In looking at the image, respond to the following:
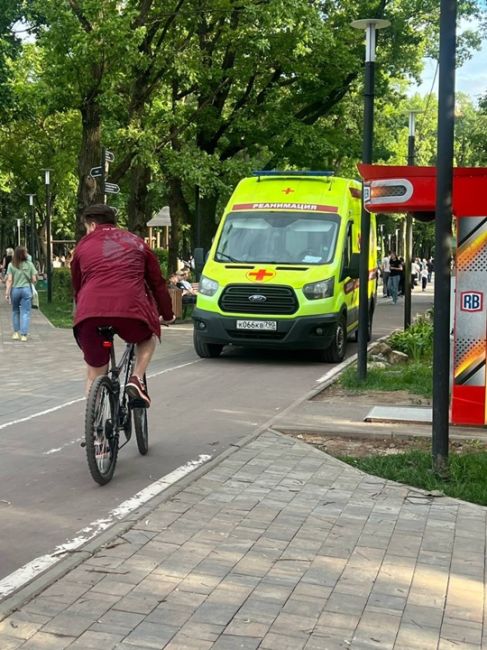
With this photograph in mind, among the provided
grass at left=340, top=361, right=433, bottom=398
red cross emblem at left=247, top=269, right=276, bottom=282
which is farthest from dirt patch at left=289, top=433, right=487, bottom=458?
red cross emblem at left=247, top=269, right=276, bottom=282

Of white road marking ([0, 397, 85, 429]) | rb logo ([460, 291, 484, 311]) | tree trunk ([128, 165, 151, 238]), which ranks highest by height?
tree trunk ([128, 165, 151, 238])

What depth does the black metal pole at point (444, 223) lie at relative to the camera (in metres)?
6.08

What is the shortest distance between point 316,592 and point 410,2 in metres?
27.0

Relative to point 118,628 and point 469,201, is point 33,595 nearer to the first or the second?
point 118,628

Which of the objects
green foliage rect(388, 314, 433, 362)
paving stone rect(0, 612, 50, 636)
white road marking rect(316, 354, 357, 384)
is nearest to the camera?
paving stone rect(0, 612, 50, 636)

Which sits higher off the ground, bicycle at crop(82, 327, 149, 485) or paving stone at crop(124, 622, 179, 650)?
bicycle at crop(82, 327, 149, 485)

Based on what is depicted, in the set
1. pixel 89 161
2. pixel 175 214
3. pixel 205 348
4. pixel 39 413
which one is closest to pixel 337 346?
pixel 205 348

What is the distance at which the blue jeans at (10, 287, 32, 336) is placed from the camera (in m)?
16.6

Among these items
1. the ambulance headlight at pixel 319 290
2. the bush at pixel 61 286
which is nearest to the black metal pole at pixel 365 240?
the ambulance headlight at pixel 319 290

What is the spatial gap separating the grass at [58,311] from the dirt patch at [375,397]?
11.1 m

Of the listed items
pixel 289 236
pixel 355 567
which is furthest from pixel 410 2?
pixel 355 567

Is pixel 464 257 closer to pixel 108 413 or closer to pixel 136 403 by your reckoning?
pixel 136 403

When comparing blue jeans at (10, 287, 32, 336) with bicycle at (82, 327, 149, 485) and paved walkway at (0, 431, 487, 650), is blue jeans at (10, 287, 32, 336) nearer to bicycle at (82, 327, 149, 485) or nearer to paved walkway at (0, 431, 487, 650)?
bicycle at (82, 327, 149, 485)

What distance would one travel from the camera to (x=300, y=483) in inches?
240
